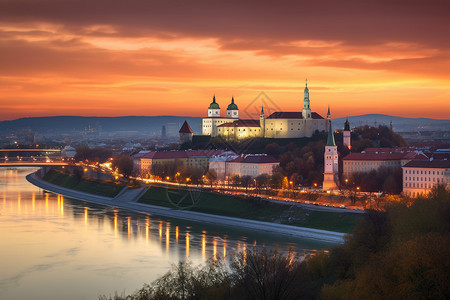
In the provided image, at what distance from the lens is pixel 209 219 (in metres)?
31.9

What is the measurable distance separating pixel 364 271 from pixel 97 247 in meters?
13.1

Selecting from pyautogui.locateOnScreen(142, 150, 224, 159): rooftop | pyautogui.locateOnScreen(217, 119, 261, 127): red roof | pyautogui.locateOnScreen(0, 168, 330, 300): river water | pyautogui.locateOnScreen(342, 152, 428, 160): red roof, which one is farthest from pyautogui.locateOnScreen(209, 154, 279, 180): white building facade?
pyautogui.locateOnScreen(0, 168, 330, 300): river water

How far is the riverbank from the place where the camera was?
2602 cm

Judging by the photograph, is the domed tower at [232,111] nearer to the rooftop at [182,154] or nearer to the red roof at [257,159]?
the rooftop at [182,154]

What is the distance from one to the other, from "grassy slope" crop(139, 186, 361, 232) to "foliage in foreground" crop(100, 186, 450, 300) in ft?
28.0

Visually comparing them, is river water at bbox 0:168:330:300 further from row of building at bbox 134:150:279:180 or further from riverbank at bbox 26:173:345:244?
Result: row of building at bbox 134:150:279:180

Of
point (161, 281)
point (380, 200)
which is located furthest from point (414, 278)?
point (380, 200)

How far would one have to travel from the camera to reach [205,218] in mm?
32219

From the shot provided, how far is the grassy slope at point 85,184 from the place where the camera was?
144ft

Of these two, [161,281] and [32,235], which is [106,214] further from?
[161,281]

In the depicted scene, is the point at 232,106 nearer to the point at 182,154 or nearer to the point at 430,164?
the point at 182,154

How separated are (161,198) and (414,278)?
27.7m

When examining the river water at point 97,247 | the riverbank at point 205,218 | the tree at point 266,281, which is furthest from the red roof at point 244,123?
the tree at point 266,281

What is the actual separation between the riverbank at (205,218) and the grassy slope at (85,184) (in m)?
0.59
